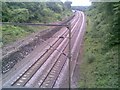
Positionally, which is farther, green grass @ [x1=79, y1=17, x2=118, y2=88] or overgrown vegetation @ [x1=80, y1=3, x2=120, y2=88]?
overgrown vegetation @ [x1=80, y1=3, x2=120, y2=88]

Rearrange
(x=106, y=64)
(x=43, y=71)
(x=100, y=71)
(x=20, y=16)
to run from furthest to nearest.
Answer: (x=20, y=16) → (x=43, y=71) → (x=106, y=64) → (x=100, y=71)

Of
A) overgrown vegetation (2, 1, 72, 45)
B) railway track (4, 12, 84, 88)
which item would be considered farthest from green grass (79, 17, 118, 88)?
overgrown vegetation (2, 1, 72, 45)

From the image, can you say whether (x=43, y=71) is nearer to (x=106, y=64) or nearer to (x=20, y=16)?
(x=106, y=64)

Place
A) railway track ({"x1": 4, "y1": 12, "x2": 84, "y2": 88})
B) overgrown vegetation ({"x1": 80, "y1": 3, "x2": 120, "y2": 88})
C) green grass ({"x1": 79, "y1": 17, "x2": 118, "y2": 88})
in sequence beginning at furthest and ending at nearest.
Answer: railway track ({"x1": 4, "y1": 12, "x2": 84, "y2": 88}), overgrown vegetation ({"x1": 80, "y1": 3, "x2": 120, "y2": 88}), green grass ({"x1": 79, "y1": 17, "x2": 118, "y2": 88})

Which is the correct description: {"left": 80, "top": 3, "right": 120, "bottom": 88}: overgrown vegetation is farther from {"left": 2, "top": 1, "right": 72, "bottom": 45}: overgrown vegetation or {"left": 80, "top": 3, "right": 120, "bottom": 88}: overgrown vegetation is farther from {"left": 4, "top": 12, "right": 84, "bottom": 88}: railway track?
{"left": 2, "top": 1, "right": 72, "bottom": 45}: overgrown vegetation

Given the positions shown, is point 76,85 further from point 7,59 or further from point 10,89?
point 7,59

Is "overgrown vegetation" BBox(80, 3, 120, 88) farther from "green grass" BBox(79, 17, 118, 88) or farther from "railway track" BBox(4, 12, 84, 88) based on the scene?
"railway track" BBox(4, 12, 84, 88)

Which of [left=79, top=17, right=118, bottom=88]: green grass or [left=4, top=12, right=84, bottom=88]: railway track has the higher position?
[left=79, top=17, right=118, bottom=88]: green grass

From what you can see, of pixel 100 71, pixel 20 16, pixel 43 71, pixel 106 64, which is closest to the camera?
pixel 100 71

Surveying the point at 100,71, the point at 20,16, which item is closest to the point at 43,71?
the point at 100,71

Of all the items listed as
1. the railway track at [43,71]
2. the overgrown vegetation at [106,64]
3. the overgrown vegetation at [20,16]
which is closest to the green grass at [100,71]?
the overgrown vegetation at [106,64]

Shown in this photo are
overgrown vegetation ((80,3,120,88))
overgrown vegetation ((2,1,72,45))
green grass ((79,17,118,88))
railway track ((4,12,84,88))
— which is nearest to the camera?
green grass ((79,17,118,88))

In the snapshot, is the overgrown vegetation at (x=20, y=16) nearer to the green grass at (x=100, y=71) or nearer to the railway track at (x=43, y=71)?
the railway track at (x=43, y=71)

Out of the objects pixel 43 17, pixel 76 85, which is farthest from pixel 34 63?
pixel 43 17
